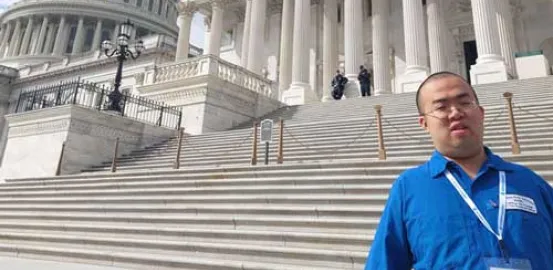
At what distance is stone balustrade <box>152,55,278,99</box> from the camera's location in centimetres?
1834

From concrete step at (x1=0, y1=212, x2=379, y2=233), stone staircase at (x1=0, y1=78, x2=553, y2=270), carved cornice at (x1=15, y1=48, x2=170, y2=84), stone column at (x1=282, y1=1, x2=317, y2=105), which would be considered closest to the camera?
stone staircase at (x1=0, y1=78, x2=553, y2=270)

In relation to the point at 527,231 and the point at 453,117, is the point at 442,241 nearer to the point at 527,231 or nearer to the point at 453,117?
the point at 527,231

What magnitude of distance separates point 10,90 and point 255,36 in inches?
1356

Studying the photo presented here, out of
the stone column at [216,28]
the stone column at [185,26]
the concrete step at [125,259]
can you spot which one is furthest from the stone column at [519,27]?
the concrete step at [125,259]

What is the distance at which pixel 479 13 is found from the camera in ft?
61.1

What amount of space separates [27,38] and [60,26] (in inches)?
238

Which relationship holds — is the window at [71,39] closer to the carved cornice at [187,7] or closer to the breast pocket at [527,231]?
the carved cornice at [187,7]

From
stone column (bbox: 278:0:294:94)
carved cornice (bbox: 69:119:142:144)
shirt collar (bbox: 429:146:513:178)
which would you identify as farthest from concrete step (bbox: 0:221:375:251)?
stone column (bbox: 278:0:294:94)

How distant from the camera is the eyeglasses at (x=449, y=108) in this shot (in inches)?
69.6

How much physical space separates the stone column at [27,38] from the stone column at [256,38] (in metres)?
58.7

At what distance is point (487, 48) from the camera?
18.0 m

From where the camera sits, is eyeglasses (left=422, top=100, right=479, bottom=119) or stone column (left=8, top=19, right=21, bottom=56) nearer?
eyeglasses (left=422, top=100, right=479, bottom=119)

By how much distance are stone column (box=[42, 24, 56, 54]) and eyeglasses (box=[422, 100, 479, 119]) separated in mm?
78128

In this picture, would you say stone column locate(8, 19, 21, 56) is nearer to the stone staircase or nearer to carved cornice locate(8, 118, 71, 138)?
carved cornice locate(8, 118, 71, 138)
